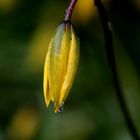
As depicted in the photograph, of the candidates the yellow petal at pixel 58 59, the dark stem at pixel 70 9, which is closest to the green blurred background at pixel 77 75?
the yellow petal at pixel 58 59

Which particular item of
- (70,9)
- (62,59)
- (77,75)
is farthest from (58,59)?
(77,75)

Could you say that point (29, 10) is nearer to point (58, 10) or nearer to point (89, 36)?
point (58, 10)

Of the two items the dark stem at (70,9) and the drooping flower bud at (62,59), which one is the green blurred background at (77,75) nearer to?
A: the drooping flower bud at (62,59)

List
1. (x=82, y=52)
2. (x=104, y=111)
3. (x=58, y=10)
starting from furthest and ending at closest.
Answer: (x=58, y=10), (x=82, y=52), (x=104, y=111)

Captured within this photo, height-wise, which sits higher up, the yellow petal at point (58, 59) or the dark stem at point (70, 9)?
the dark stem at point (70, 9)

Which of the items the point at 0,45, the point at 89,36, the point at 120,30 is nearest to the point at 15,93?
the point at 0,45

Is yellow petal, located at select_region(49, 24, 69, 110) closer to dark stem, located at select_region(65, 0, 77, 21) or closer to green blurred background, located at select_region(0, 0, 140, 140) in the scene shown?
dark stem, located at select_region(65, 0, 77, 21)

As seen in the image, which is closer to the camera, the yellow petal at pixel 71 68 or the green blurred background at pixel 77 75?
the yellow petal at pixel 71 68
